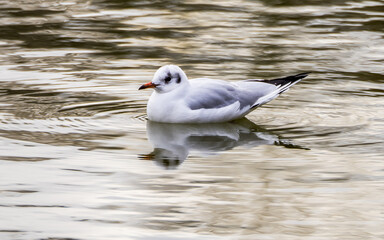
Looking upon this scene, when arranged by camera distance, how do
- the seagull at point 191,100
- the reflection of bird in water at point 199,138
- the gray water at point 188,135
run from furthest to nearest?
the seagull at point 191,100, the reflection of bird in water at point 199,138, the gray water at point 188,135

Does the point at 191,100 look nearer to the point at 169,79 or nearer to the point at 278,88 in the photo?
the point at 169,79

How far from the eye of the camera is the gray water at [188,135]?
6.07 m

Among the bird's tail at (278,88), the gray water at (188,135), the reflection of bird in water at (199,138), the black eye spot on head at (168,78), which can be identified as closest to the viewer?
the gray water at (188,135)

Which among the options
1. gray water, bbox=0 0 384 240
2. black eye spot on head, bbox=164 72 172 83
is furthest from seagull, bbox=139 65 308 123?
gray water, bbox=0 0 384 240

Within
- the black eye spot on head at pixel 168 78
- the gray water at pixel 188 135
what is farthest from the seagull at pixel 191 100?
the gray water at pixel 188 135

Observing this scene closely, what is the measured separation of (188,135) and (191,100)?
1.45 ft

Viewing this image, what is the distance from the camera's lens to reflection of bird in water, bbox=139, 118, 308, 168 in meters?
7.87

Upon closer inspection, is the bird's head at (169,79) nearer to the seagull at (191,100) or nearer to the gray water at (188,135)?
the seagull at (191,100)

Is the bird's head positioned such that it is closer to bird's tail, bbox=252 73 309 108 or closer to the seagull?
the seagull

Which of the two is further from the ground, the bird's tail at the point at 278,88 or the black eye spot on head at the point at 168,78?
the black eye spot on head at the point at 168,78

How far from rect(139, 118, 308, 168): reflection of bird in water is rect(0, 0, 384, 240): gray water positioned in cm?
2

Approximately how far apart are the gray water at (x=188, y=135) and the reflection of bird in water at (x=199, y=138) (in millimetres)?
20

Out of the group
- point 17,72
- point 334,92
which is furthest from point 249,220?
point 17,72

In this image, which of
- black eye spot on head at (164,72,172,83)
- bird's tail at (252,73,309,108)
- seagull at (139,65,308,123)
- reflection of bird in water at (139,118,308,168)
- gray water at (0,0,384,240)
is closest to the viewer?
gray water at (0,0,384,240)
